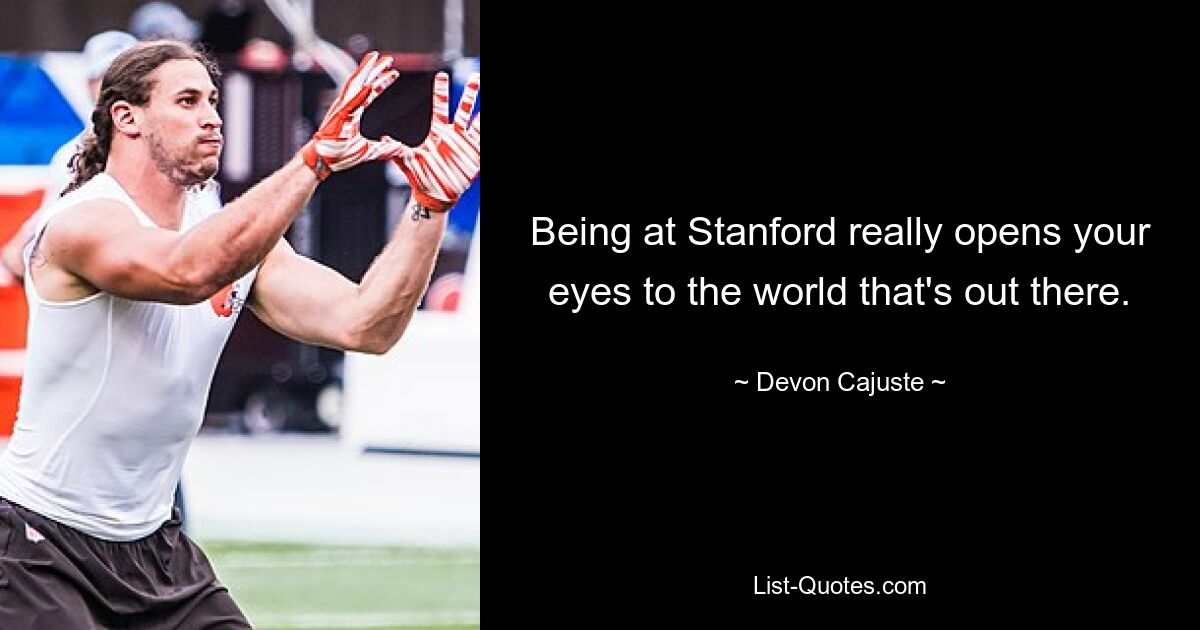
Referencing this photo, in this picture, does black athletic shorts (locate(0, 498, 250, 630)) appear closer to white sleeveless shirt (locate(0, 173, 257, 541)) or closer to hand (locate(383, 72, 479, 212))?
white sleeveless shirt (locate(0, 173, 257, 541))

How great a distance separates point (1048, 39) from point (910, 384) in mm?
872

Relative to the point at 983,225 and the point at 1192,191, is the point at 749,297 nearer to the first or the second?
the point at 983,225

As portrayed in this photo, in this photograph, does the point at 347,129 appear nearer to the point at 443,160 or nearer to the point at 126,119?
the point at 443,160

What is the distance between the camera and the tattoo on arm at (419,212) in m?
4.20

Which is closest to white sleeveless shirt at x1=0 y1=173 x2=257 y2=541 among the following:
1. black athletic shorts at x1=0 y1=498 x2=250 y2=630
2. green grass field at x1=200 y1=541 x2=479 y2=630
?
black athletic shorts at x1=0 y1=498 x2=250 y2=630

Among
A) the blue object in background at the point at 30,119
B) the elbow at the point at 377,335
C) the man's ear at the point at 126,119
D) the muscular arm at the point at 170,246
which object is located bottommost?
the elbow at the point at 377,335

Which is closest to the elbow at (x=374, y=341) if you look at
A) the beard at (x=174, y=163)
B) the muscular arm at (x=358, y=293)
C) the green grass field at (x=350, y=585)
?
the muscular arm at (x=358, y=293)

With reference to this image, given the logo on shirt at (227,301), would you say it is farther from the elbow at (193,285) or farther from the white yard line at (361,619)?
the white yard line at (361,619)

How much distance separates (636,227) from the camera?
5023 millimetres

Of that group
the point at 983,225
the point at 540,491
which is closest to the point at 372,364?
the point at 540,491

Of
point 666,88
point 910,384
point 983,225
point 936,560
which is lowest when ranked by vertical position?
point 936,560

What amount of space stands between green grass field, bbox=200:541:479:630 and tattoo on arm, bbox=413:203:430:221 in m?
3.41

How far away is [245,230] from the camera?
12.3 feet

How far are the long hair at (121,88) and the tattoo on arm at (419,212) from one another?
52 centimetres
